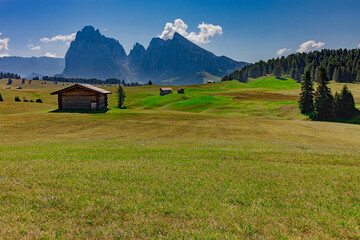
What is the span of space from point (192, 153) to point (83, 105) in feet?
141

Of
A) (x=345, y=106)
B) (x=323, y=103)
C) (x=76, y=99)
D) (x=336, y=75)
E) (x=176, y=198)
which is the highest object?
(x=336, y=75)

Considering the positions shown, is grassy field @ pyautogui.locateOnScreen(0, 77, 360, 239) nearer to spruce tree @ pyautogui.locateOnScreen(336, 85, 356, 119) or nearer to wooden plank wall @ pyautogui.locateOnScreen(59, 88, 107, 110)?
wooden plank wall @ pyautogui.locateOnScreen(59, 88, 107, 110)

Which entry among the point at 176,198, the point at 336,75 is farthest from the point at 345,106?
the point at 336,75

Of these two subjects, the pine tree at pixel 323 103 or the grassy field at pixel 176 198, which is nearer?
the grassy field at pixel 176 198

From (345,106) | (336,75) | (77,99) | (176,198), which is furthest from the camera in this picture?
(336,75)

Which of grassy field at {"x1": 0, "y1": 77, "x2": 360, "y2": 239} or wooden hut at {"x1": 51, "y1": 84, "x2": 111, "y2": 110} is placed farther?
wooden hut at {"x1": 51, "y1": 84, "x2": 111, "y2": 110}

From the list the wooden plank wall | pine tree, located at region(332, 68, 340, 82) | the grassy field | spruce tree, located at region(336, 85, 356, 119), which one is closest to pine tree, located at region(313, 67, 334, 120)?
spruce tree, located at region(336, 85, 356, 119)

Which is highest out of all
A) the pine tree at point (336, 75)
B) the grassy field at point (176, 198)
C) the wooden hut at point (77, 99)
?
the pine tree at point (336, 75)

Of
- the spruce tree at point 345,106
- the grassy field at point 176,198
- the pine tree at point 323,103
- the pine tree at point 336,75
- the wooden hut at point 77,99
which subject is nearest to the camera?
the grassy field at point 176,198

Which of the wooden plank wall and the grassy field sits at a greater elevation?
the wooden plank wall

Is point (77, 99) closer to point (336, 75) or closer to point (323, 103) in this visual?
point (323, 103)

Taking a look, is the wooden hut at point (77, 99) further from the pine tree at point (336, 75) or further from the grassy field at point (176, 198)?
the pine tree at point (336, 75)

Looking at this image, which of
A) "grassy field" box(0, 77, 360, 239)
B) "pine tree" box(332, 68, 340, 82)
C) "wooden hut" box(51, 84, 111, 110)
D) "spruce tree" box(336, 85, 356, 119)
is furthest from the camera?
"pine tree" box(332, 68, 340, 82)

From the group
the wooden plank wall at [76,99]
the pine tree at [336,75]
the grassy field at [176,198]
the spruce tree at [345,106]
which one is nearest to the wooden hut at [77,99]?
the wooden plank wall at [76,99]
